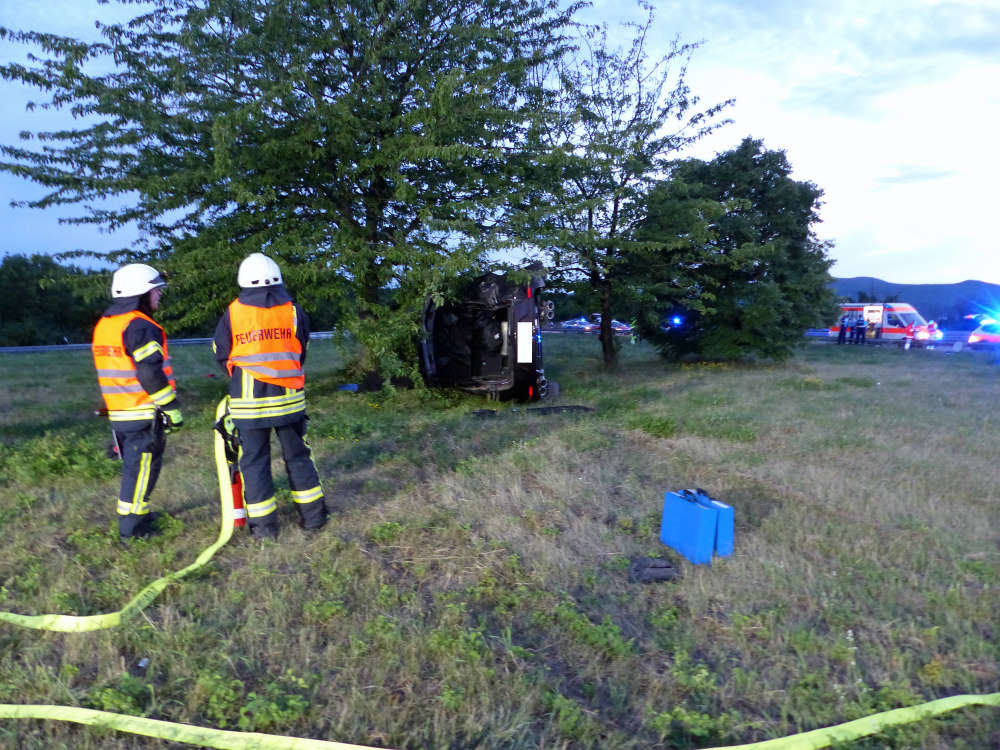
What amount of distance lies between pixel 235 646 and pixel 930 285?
15020 centimetres

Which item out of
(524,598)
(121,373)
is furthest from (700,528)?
(121,373)

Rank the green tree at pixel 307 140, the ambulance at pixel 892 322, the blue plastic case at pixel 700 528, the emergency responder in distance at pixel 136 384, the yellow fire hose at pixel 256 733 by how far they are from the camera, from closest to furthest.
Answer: the yellow fire hose at pixel 256 733, the blue plastic case at pixel 700 528, the emergency responder in distance at pixel 136 384, the green tree at pixel 307 140, the ambulance at pixel 892 322

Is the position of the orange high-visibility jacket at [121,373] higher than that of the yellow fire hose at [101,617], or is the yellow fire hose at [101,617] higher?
the orange high-visibility jacket at [121,373]

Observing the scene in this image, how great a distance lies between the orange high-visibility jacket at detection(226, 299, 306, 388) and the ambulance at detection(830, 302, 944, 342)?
91.8 feet

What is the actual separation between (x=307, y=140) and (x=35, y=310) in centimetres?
3654

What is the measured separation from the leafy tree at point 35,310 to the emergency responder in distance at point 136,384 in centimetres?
3393

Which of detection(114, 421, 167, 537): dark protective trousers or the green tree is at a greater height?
the green tree

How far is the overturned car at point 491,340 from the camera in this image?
9.48 metres

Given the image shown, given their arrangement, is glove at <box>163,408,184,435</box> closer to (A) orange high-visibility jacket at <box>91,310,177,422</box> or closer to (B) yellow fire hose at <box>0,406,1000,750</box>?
(A) orange high-visibility jacket at <box>91,310,177,422</box>

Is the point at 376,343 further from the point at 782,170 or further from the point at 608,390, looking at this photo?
the point at 782,170

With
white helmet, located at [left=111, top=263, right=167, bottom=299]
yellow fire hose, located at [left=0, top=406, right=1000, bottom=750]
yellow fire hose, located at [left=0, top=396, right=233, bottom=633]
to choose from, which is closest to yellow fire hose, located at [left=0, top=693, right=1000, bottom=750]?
yellow fire hose, located at [left=0, top=406, right=1000, bottom=750]

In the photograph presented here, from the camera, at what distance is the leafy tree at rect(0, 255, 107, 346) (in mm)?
33094

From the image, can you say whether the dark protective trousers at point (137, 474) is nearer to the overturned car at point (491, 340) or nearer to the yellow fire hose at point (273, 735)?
the yellow fire hose at point (273, 735)

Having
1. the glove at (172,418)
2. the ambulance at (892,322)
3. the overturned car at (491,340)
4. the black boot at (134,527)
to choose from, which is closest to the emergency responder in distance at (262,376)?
the glove at (172,418)
